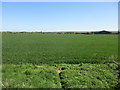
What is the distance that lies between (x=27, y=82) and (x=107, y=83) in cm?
298

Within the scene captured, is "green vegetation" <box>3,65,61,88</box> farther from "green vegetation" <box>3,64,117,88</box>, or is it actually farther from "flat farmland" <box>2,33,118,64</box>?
"flat farmland" <box>2,33,118,64</box>

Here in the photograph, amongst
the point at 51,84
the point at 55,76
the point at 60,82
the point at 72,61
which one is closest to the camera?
the point at 51,84

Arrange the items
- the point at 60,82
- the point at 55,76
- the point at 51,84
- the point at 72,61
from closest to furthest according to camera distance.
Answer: the point at 51,84 → the point at 60,82 → the point at 55,76 → the point at 72,61

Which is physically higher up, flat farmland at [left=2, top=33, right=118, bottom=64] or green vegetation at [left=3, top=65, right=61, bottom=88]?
flat farmland at [left=2, top=33, right=118, bottom=64]

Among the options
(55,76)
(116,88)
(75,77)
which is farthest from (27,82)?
(116,88)

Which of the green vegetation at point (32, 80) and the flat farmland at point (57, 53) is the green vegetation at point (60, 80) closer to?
the green vegetation at point (32, 80)

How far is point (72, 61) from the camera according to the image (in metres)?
11.0

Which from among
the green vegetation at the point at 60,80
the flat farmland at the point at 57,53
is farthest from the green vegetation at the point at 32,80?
the flat farmland at the point at 57,53

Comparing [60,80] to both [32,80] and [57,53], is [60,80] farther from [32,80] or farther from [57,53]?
[57,53]

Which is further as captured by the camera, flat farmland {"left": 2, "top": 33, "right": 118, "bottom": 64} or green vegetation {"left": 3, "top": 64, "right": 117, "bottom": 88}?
flat farmland {"left": 2, "top": 33, "right": 118, "bottom": 64}

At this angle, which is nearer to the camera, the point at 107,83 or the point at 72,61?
the point at 107,83

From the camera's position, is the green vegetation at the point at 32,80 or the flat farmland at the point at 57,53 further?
the flat farmland at the point at 57,53

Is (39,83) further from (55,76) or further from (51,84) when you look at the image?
(55,76)

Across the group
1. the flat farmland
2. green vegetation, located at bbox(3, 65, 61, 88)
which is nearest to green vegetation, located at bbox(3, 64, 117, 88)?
green vegetation, located at bbox(3, 65, 61, 88)
